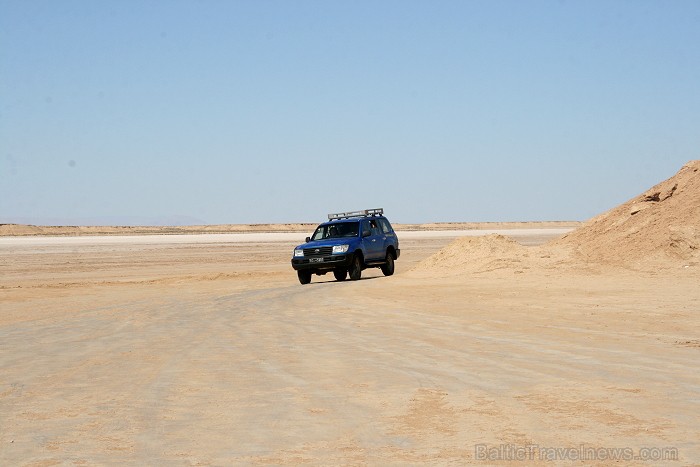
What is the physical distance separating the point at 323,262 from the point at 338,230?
69.1 inches

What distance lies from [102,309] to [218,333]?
6.43m

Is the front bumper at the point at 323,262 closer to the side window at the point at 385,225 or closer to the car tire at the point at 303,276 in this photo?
the car tire at the point at 303,276

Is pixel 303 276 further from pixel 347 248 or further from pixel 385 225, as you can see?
pixel 385 225

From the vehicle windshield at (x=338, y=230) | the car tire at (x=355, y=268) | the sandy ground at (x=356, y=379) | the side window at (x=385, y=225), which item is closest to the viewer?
the sandy ground at (x=356, y=379)

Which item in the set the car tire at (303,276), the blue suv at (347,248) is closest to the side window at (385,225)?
the blue suv at (347,248)

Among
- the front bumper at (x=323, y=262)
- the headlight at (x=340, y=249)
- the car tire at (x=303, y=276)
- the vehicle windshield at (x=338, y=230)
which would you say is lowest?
the car tire at (x=303, y=276)

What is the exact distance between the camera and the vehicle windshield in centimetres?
2872

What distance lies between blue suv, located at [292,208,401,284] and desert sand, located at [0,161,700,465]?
365cm

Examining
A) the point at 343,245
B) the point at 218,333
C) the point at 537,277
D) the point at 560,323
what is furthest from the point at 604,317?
the point at 343,245

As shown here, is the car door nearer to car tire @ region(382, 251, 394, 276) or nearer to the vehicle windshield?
the vehicle windshield

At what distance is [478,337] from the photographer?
13055 millimetres

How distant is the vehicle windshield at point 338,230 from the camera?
94.2ft

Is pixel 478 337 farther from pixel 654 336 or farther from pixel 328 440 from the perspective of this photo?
pixel 328 440

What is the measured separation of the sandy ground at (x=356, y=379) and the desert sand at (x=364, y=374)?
3 centimetres
